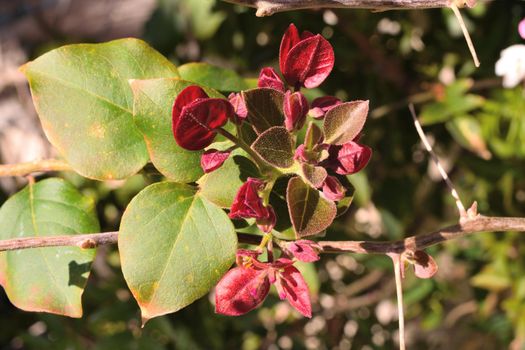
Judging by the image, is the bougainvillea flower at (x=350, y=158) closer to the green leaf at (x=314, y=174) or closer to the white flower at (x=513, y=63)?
the green leaf at (x=314, y=174)

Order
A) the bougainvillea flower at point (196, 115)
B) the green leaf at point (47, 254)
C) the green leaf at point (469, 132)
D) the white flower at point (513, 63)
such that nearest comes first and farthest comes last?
1. the bougainvillea flower at point (196, 115)
2. the green leaf at point (47, 254)
3. the white flower at point (513, 63)
4. the green leaf at point (469, 132)

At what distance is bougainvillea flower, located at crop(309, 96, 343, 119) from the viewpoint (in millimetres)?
473

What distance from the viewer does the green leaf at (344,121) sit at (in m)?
0.44

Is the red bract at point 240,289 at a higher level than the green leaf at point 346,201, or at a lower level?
lower

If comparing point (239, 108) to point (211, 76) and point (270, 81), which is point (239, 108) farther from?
point (211, 76)

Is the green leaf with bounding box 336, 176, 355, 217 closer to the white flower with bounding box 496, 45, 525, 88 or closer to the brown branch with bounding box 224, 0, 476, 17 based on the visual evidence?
the brown branch with bounding box 224, 0, 476, 17

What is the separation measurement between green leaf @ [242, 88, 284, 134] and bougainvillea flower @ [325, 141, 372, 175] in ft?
0.14

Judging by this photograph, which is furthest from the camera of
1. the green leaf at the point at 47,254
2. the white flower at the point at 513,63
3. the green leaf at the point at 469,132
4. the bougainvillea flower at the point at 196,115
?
the green leaf at the point at 469,132

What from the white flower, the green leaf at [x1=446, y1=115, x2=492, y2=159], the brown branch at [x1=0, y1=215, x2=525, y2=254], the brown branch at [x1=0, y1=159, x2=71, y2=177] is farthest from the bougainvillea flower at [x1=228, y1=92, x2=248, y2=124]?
the green leaf at [x1=446, y1=115, x2=492, y2=159]

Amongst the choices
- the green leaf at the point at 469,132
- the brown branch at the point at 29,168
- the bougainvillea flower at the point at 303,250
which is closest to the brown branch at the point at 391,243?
the bougainvillea flower at the point at 303,250

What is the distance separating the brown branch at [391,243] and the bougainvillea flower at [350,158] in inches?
2.1

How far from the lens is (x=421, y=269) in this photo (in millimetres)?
469

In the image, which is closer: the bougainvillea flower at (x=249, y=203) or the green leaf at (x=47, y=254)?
the bougainvillea flower at (x=249, y=203)

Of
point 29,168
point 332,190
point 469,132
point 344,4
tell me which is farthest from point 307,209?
point 469,132
